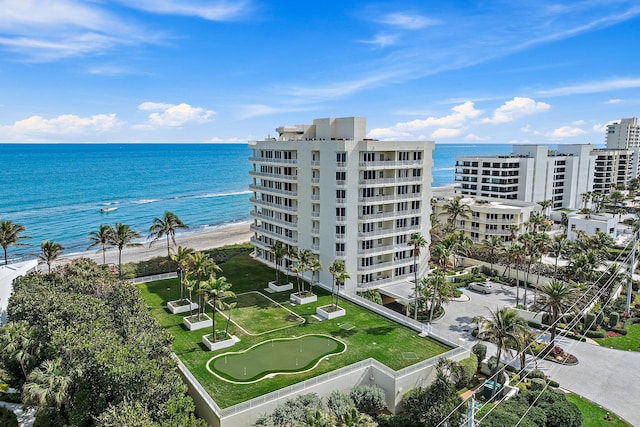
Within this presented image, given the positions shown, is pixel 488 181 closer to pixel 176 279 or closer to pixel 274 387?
pixel 176 279

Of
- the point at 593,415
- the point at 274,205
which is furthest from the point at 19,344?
the point at 593,415

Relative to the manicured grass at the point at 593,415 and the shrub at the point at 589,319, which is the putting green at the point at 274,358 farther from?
the shrub at the point at 589,319

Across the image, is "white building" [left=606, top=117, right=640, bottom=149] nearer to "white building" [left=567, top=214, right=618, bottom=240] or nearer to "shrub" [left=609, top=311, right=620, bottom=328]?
Answer: "white building" [left=567, top=214, right=618, bottom=240]

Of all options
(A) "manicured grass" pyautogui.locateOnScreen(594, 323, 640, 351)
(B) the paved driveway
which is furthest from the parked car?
(A) "manicured grass" pyautogui.locateOnScreen(594, 323, 640, 351)

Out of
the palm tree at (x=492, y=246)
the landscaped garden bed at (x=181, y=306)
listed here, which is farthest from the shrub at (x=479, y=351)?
the palm tree at (x=492, y=246)

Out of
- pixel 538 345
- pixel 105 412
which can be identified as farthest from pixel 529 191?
pixel 105 412

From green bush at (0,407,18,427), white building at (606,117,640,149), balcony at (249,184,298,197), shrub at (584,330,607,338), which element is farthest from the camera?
white building at (606,117,640,149)
